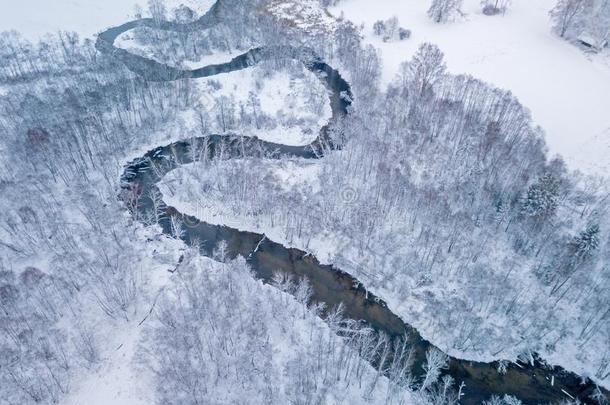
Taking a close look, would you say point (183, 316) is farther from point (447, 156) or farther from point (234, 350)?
point (447, 156)

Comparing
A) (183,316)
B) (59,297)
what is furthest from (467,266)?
(59,297)

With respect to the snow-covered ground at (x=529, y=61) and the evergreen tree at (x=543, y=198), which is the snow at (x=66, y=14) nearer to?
the snow-covered ground at (x=529, y=61)

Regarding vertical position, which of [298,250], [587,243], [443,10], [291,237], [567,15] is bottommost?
[298,250]

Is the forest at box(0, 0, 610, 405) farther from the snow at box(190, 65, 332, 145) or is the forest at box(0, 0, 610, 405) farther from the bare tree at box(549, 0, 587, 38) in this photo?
the bare tree at box(549, 0, 587, 38)

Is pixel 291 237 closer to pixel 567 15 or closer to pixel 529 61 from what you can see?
pixel 529 61

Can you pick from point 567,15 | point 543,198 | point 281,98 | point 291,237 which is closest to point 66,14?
point 281,98

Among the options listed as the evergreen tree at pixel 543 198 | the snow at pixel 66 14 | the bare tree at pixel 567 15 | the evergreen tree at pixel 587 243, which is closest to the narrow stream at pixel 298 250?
the snow at pixel 66 14
